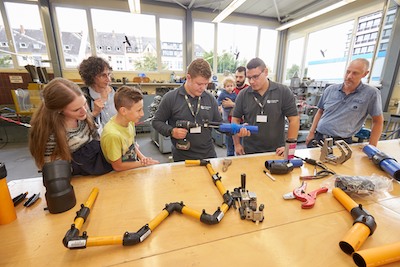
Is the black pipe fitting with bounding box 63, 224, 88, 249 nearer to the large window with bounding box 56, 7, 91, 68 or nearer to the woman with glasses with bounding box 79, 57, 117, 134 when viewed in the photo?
the woman with glasses with bounding box 79, 57, 117, 134

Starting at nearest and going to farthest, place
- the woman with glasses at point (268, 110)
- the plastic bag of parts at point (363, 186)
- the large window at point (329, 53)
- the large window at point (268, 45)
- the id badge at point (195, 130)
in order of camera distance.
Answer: the plastic bag of parts at point (363, 186)
the id badge at point (195, 130)
the woman with glasses at point (268, 110)
the large window at point (329, 53)
the large window at point (268, 45)

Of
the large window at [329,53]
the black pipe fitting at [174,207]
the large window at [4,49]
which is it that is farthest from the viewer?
the large window at [329,53]

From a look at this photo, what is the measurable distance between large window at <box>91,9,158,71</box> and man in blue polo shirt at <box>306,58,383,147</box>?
534 cm

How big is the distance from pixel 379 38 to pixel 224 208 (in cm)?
543

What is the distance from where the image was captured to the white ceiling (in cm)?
561

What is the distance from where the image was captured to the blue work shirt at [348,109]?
190cm

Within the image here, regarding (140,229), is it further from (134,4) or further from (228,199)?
(134,4)

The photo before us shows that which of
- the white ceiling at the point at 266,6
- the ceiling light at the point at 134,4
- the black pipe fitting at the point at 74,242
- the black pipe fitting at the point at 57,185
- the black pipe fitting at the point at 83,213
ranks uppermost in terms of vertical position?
the white ceiling at the point at 266,6

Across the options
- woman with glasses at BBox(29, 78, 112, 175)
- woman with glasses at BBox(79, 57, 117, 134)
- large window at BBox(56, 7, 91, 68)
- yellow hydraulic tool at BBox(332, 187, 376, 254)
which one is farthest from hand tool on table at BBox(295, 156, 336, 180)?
large window at BBox(56, 7, 91, 68)

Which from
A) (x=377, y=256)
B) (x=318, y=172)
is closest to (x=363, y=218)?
(x=377, y=256)

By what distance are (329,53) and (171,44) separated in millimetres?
4754

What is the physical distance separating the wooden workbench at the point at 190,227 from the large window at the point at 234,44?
19.9ft

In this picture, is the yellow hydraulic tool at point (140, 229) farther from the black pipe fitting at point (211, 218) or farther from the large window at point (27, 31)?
the large window at point (27, 31)

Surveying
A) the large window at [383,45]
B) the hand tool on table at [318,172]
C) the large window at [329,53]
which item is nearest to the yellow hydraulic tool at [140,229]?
the hand tool on table at [318,172]
